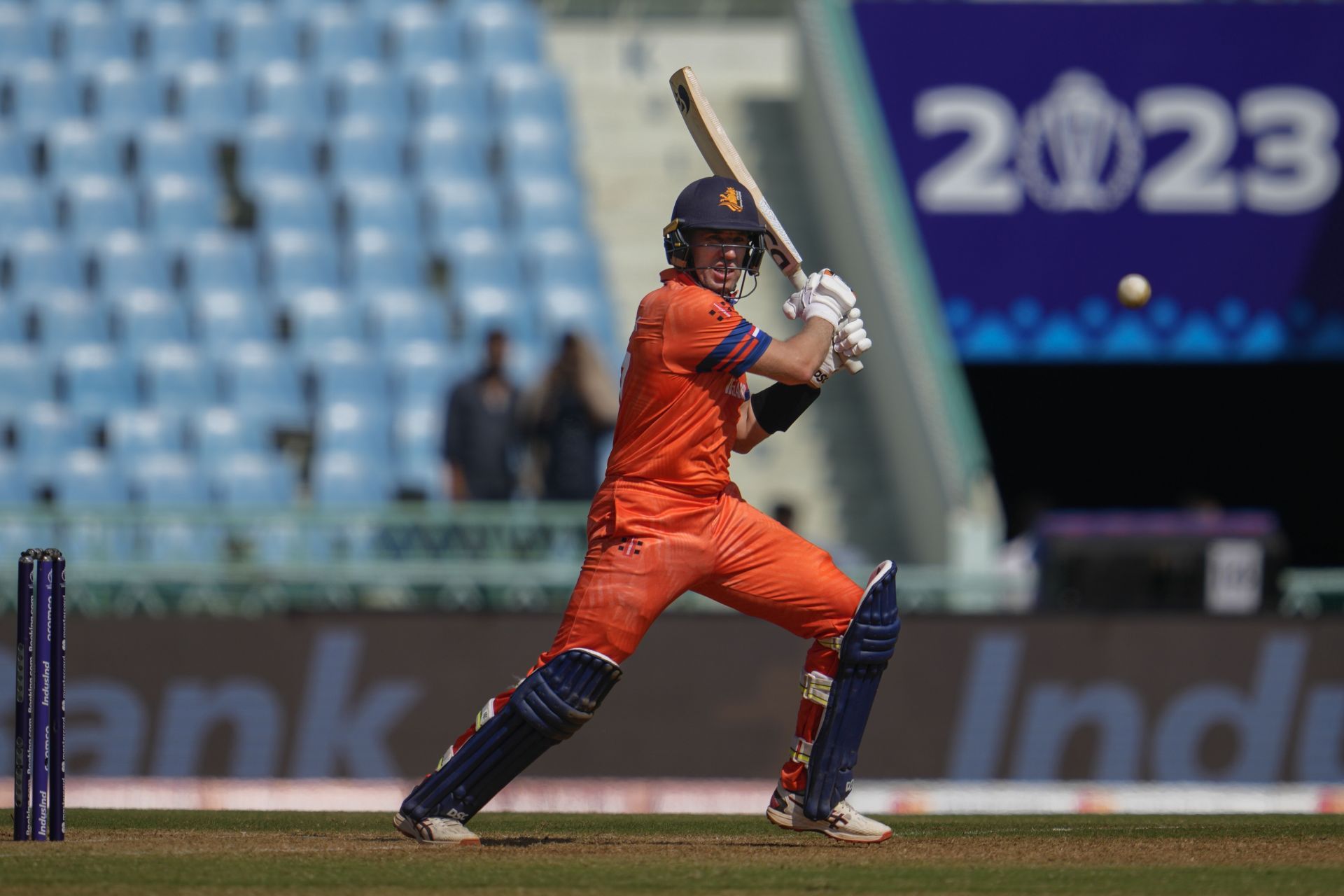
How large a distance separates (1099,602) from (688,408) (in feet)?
16.2

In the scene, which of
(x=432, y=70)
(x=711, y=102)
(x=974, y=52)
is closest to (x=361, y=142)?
(x=432, y=70)

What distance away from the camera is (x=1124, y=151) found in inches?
595

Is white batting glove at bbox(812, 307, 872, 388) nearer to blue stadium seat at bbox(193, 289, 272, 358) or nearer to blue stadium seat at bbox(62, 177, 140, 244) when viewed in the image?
blue stadium seat at bbox(193, 289, 272, 358)

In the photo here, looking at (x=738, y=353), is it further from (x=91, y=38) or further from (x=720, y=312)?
(x=91, y=38)

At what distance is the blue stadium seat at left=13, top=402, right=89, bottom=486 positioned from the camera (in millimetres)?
12766

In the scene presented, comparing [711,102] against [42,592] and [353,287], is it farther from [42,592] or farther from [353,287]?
[42,592]

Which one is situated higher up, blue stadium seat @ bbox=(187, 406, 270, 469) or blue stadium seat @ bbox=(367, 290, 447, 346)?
blue stadium seat @ bbox=(367, 290, 447, 346)

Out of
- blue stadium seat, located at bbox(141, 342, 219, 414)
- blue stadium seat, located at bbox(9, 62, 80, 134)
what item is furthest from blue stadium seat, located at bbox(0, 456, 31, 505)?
blue stadium seat, located at bbox(9, 62, 80, 134)

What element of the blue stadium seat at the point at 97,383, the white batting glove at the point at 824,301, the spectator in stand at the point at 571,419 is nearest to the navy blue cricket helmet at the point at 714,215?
the white batting glove at the point at 824,301

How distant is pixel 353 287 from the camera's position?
14.0 meters

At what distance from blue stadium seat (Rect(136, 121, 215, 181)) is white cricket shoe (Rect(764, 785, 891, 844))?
9.93 metres

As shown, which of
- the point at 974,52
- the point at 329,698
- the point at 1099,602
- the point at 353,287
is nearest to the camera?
the point at 329,698

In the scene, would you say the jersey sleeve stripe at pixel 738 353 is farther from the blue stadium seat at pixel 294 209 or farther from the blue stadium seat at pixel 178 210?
the blue stadium seat at pixel 178 210

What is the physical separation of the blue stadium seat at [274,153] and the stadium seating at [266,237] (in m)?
0.02
